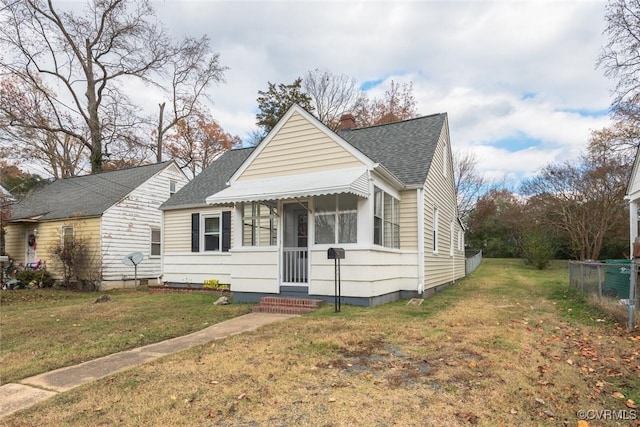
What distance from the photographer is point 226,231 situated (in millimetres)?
14734

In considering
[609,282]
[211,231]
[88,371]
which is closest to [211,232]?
[211,231]

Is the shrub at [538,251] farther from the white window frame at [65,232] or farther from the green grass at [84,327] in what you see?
the white window frame at [65,232]

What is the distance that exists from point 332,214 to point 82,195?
16.4 meters

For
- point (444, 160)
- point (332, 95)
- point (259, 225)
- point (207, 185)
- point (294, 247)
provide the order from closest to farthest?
1. point (294, 247)
2. point (259, 225)
3. point (444, 160)
4. point (207, 185)
5. point (332, 95)

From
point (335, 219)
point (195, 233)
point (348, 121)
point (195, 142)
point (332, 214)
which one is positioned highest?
point (195, 142)

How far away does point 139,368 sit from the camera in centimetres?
499

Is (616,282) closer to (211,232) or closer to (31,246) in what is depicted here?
(211,232)

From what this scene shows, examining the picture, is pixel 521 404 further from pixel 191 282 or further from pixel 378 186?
pixel 191 282

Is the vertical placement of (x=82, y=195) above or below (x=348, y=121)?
below

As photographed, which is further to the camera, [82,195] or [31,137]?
[31,137]

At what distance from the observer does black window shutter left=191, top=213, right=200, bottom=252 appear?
15.3 m

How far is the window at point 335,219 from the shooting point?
9875mm

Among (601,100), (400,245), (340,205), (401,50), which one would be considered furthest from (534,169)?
(340,205)

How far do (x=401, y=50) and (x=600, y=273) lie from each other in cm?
1002
